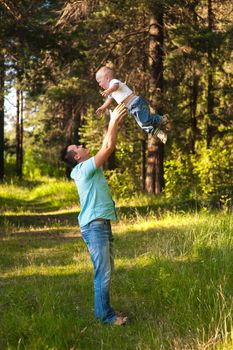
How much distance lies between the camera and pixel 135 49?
733 inches

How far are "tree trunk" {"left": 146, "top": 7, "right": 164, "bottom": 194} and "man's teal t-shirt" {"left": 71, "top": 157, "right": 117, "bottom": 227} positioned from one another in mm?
11715

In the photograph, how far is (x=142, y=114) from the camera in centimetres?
665

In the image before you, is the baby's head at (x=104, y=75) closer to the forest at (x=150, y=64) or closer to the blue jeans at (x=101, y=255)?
the blue jeans at (x=101, y=255)

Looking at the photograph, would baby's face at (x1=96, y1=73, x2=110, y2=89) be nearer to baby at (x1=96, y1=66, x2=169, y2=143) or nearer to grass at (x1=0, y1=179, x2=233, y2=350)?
baby at (x1=96, y1=66, x2=169, y2=143)

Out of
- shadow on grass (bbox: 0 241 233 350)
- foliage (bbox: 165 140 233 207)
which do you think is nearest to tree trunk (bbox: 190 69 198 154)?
foliage (bbox: 165 140 233 207)

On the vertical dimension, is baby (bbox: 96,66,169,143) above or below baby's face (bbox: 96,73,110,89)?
below

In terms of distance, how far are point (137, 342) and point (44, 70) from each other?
11.4 meters

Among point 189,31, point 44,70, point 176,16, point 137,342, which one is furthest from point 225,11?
point 137,342

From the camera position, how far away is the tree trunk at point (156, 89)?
57.9 ft

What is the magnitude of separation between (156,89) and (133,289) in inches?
450

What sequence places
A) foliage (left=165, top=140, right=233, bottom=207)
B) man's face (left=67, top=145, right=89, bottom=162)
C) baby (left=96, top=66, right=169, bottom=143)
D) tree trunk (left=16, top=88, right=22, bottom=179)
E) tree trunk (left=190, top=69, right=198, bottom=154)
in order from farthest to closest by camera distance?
tree trunk (left=16, top=88, right=22, bottom=179) → tree trunk (left=190, top=69, right=198, bottom=154) → foliage (left=165, top=140, right=233, bottom=207) → baby (left=96, top=66, right=169, bottom=143) → man's face (left=67, top=145, right=89, bottom=162)

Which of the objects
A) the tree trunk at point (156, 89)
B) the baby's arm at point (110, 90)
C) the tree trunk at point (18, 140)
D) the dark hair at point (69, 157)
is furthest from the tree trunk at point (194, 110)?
the dark hair at point (69, 157)

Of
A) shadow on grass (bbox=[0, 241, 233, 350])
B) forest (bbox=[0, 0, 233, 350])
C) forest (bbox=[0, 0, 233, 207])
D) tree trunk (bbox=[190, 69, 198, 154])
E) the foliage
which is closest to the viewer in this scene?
shadow on grass (bbox=[0, 241, 233, 350])

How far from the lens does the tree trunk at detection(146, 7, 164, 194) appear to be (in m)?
17.7
